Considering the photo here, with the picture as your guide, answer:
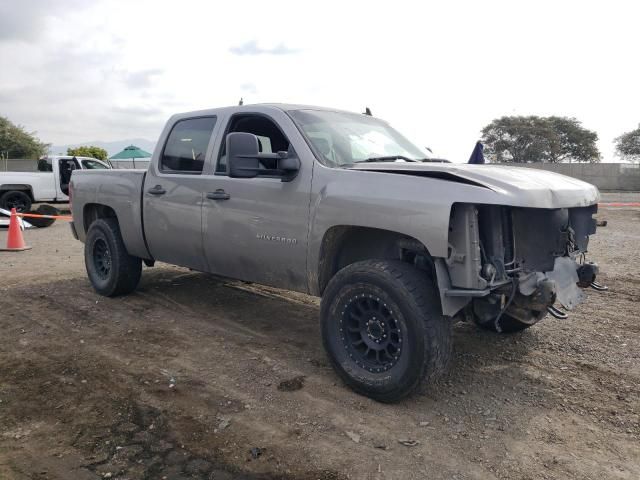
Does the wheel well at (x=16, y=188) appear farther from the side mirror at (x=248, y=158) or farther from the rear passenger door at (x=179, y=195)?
the side mirror at (x=248, y=158)

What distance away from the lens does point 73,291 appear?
6.60m

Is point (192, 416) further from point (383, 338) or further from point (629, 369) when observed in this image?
point (629, 369)

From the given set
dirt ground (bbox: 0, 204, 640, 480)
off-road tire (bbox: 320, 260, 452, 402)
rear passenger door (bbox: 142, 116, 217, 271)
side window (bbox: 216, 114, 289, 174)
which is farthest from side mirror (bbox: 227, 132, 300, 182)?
dirt ground (bbox: 0, 204, 640, 480)

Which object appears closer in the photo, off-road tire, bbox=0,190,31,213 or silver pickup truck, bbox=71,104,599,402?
silver pickup truck, bbox=71,104,599,402

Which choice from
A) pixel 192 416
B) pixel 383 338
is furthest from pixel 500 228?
pixel 192 416

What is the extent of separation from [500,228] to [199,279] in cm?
475

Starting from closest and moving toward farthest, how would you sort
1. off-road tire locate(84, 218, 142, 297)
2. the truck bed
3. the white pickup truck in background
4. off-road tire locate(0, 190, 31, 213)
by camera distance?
the truck bed, off-road tire locate(84, 218, 142, 297), off-road tire locate(0, 190, 31, 213), the white pickup truck in background

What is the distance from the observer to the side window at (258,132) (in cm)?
480

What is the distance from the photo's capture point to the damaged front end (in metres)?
3.26

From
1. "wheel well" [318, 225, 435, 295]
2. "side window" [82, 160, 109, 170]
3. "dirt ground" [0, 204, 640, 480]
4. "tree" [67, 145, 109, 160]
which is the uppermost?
"tree" [67, 145, 109, 160]

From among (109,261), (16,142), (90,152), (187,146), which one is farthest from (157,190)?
(16,142)

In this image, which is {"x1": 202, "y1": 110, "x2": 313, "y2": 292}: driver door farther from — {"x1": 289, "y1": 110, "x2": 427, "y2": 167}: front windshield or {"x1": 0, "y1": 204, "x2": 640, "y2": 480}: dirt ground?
{"x1": 0, "y1": 204, "x2": 640, "y2": 480}: dirt ground

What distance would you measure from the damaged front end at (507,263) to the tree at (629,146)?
179ft

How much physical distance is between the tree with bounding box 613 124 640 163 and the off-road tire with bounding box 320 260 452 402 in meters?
55.2
